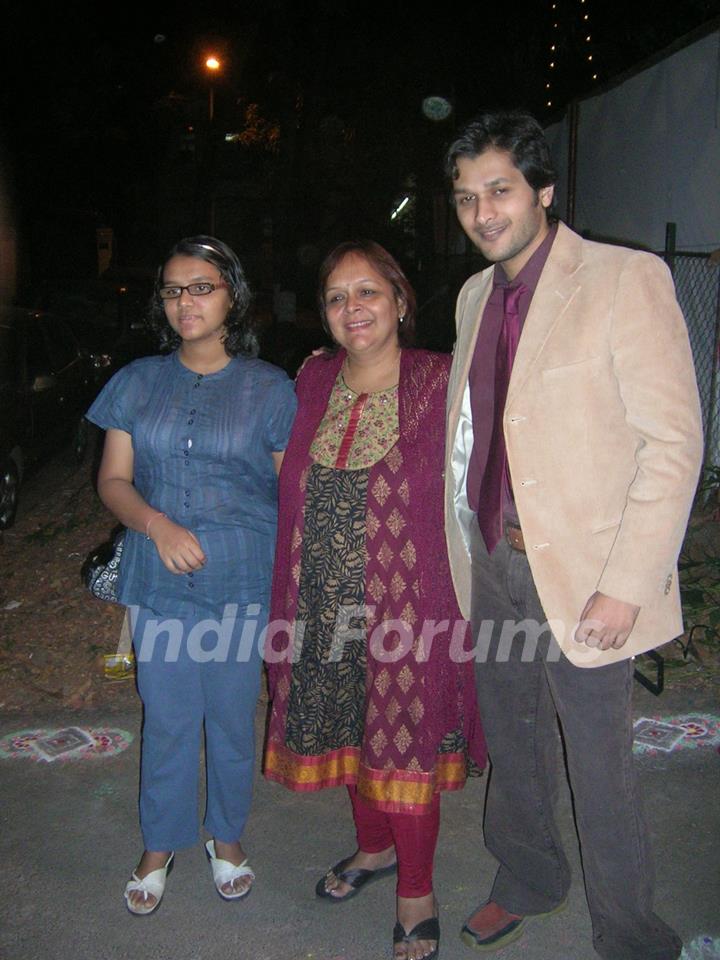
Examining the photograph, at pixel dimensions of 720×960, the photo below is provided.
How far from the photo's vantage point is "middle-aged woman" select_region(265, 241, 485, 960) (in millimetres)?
2502

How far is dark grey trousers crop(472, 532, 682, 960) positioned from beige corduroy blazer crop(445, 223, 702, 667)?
0.14m

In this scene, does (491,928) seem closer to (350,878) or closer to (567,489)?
(350,878)

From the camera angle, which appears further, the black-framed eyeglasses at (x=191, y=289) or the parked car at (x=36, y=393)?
the parked car at (x=36, y=393)

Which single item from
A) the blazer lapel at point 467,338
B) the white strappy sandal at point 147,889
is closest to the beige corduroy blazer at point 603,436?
the blazer lapel at point 467,338

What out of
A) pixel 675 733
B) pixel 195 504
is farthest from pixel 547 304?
pixel 675 733

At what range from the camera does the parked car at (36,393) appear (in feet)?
23.7

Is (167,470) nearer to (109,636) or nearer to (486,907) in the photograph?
(486,907)

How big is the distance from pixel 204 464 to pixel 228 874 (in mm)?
1361

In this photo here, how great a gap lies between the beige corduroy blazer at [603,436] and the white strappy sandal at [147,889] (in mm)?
1588

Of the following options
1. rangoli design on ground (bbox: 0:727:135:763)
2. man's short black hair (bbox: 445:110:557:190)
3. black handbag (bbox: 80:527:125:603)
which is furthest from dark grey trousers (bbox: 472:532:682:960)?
rangoli design on ground (bbox: 0:727:135:763)

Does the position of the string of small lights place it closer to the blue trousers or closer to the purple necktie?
the purple necktie

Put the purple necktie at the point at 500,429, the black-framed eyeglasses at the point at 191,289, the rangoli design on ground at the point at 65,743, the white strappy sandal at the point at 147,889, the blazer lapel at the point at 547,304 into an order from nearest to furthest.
A: the blazer lapel at the point at 547,304 < the purple necktie at the point at 500,429 < the black-framed eyeglasses at the point at 191,289 < the white strappy sandal at the point at 147,889 < the rangoli design on ground at the point at 65,743

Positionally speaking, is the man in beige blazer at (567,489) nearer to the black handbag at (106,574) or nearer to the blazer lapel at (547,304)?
the blazer lapel at (547,304)

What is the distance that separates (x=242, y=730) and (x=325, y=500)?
0.83 meters
